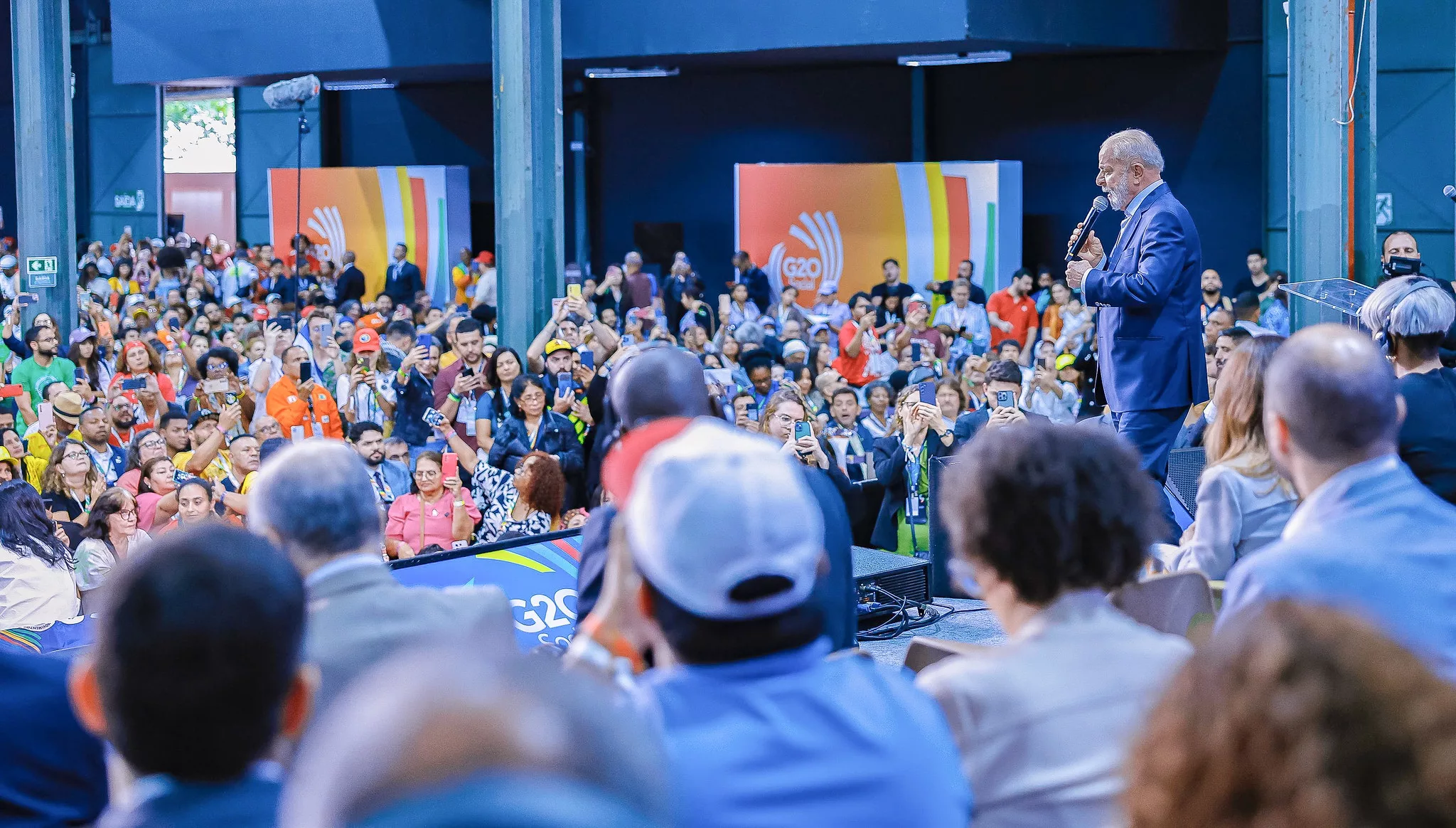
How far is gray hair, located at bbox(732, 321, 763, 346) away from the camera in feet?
45.1

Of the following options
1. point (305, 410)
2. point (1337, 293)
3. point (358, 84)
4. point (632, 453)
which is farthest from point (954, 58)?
point (632, 453)

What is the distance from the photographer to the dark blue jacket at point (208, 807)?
4.60ft

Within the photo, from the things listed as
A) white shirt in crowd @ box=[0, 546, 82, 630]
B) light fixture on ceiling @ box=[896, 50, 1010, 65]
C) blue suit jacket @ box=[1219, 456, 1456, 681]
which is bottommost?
white shirt in crowd @ box=[0, 546, 82, 630]

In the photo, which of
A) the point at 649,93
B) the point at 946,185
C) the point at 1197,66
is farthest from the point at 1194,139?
the point at 649,93

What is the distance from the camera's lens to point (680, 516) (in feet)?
5.59

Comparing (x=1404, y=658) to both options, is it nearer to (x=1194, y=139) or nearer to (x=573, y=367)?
(x=573, y=367)

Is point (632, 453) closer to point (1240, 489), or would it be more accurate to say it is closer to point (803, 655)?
point (803, 655)

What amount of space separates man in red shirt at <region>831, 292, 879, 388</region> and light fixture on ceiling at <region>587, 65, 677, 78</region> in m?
5.67

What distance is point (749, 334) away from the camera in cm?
1405

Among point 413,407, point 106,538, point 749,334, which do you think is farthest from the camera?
point 749,334

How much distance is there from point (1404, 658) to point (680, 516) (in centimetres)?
85

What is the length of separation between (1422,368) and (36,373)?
413 inches

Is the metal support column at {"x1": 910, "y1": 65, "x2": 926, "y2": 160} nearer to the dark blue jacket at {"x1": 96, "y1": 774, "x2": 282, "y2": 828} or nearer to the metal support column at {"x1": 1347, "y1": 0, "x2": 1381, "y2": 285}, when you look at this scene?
the metal support column at {"x1": 1347, "y1": 0, "x2": 1381, "y2": 285}

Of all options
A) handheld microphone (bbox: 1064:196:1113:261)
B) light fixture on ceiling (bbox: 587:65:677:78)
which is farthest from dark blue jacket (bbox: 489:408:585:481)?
light fixture on ceiling (bbox: 587:65:677:78)
